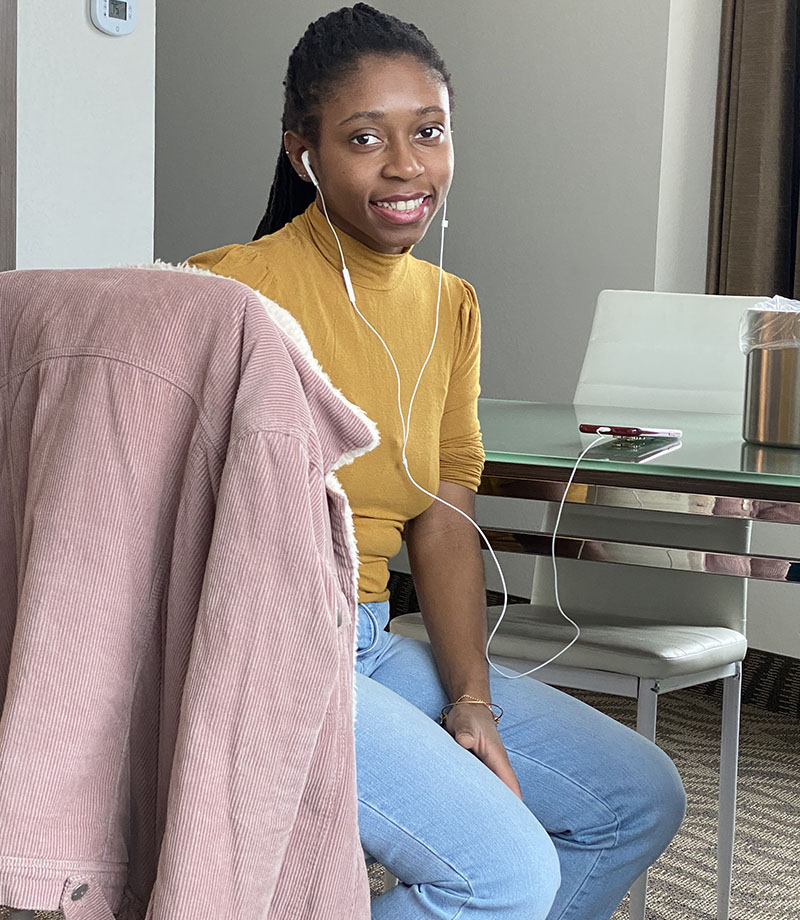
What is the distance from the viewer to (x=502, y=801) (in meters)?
1.08

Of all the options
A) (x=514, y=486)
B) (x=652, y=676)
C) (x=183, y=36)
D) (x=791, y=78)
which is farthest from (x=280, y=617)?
(x=183, y=36)

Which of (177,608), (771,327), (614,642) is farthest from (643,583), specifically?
(177,608)

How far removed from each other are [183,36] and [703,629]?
2.97 meters

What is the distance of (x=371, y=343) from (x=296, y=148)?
0.22 meters

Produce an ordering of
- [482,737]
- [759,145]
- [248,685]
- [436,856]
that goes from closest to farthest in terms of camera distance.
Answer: [248,685], [436,856], [482,737], [759,145]

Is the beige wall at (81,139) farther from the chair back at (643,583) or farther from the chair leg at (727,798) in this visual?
the chair leg at (727,798)

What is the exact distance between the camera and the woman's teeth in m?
1.29

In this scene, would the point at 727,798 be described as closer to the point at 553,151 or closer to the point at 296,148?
the point at 296,148

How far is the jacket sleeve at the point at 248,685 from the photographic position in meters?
0.79

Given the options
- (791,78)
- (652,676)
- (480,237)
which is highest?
(791,78)

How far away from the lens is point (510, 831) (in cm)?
105

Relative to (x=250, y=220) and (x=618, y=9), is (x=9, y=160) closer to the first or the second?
(x=618, y=9)

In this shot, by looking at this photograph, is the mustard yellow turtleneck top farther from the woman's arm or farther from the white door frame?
the white door frame

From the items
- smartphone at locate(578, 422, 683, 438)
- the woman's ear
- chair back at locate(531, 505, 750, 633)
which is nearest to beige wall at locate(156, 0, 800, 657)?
chair back at locate(531, 505, 750, 633)
